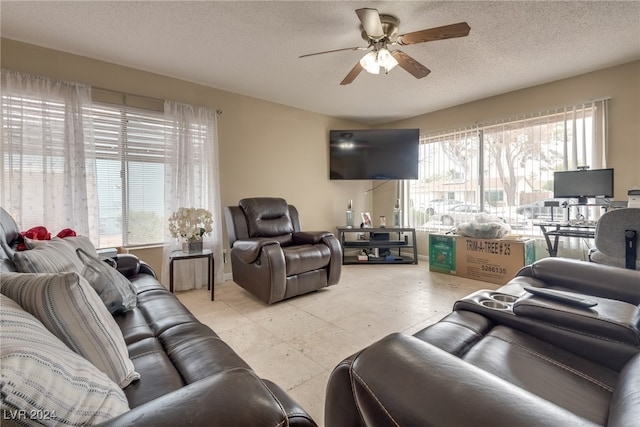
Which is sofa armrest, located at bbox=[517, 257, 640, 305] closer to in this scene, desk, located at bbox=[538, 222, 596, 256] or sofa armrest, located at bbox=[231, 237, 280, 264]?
desk, located at bbox=[538, 222, 596, 256]

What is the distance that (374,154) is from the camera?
4398mm

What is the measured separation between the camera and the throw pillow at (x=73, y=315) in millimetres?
714

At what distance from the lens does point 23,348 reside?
50 centimetres

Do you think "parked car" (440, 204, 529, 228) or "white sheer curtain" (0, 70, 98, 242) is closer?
"white sheer curtain" (0, 70, 98, 242)

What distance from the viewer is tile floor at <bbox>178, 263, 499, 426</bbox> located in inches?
64.9

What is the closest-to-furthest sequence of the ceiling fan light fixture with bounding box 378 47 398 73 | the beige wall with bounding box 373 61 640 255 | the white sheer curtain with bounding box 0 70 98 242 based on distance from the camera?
the ceiling fan light fixture with bounding box 378 47 398 73
the white sheer curtain with bounding box 0 70 98 242
the beige wall with bounding box 373 61 640 255

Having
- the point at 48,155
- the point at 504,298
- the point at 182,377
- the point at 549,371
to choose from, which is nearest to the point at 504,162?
the point at 504,298

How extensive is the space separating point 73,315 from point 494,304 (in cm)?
148

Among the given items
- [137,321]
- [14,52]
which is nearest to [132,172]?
[14,52]

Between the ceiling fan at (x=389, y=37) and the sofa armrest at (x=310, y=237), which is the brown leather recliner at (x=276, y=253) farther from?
the ceiling fan at (x=389, y=37)

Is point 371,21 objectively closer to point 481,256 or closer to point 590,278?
point 590,278

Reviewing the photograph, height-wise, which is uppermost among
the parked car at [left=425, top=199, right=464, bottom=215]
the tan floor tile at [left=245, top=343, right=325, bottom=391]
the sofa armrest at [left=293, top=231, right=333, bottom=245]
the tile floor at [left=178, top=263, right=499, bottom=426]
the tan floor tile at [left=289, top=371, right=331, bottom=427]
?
the parked car at [left=425, top=199, right=464, bottom=215]

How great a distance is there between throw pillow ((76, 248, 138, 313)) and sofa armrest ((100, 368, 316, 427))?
1.05m

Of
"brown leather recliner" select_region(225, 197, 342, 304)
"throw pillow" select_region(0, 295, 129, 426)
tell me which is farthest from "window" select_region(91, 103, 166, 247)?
"throw pillow" select_region(0, 295, 129, 426)
